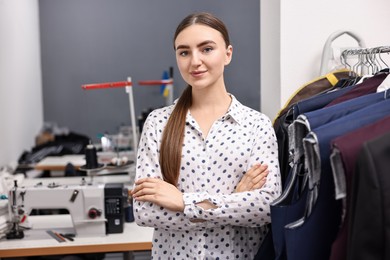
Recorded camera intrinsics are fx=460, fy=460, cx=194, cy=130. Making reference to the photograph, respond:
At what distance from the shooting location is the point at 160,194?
4.53 ft

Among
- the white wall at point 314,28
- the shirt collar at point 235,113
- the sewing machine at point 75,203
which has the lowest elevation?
the sewing machine at point 75,203

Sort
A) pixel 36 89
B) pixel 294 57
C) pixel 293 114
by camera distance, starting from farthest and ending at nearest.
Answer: pixel 36 89 → pixel 294 57 → pixel 293 114

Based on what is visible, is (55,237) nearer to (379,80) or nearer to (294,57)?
(294,57)

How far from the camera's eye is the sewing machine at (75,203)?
85.4 inches

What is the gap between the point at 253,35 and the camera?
17.3ft

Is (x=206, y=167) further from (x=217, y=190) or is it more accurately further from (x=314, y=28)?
(x=314, y=28)

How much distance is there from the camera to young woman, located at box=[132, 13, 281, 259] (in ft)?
4.51

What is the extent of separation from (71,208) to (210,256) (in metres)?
0.97

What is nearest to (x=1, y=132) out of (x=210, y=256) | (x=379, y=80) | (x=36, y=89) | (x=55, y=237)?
(x=36, y=89)

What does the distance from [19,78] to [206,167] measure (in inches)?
140

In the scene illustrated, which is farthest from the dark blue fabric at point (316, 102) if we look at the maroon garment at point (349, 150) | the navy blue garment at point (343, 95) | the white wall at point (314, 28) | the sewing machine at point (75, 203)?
the sewing machine at point (75, 203)

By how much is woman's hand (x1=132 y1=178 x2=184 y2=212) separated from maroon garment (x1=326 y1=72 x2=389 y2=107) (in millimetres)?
523

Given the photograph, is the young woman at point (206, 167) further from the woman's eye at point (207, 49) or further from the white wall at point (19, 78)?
the white wall at point (19, 78)

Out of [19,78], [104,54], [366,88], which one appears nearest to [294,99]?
[366,88]
